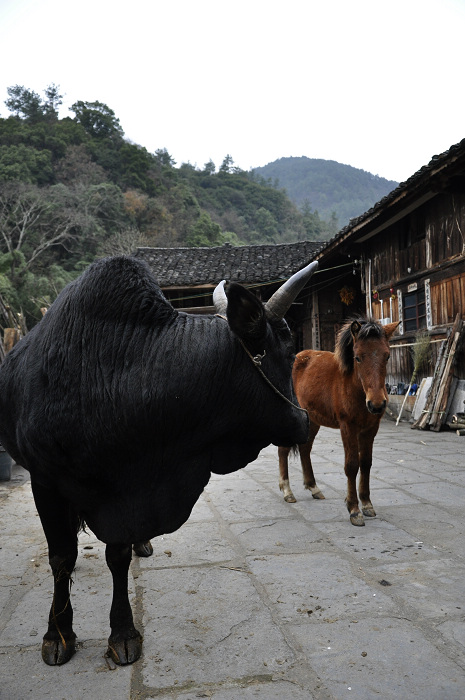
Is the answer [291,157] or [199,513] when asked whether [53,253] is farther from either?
[291,157]

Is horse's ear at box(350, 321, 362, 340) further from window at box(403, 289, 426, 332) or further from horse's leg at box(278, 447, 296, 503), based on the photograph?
window at box(403, 289, 426, 332)

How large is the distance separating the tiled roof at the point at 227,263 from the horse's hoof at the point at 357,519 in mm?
12827

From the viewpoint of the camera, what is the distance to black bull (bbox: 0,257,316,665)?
203cm

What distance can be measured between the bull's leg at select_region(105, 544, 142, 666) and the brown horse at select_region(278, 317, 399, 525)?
2183mm

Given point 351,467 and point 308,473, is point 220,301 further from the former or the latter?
point 308,473

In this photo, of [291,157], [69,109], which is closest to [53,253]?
[69,109]

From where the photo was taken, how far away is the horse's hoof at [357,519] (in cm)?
407

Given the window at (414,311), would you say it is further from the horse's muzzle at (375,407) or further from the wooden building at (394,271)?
the horse's muzzle at (375,407)

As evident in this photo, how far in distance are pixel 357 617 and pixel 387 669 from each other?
1.50ft

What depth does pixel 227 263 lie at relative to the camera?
779 inches

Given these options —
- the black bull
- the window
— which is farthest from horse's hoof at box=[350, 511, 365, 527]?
the window

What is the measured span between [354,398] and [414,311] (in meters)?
8.57

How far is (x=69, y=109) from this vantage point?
49.6 m

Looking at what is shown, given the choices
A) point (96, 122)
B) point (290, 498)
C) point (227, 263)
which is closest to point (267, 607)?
point (290, 498)
